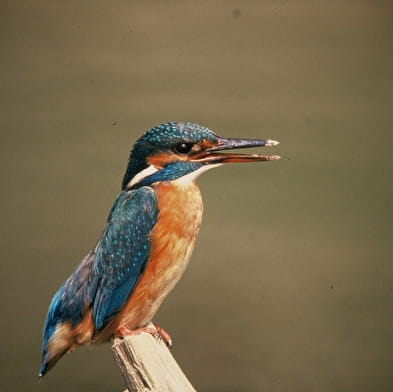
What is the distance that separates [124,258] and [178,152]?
0.29 m

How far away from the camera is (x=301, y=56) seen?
7.05ft

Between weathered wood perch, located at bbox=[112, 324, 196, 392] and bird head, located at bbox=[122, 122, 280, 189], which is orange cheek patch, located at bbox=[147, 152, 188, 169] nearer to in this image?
bird head, located at bbox=[122, 122, 280, 189]

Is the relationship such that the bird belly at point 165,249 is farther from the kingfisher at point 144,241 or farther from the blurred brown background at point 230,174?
the blurred brown background at point 230,174

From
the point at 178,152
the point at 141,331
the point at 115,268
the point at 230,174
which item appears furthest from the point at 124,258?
the point at 230,174

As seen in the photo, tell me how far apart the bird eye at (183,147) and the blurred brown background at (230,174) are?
478 mm

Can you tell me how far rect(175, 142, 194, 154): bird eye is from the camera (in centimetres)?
160

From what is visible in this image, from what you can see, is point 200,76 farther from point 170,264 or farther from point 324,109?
point 170,264

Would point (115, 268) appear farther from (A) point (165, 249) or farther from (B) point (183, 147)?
(B) point (183, 147)

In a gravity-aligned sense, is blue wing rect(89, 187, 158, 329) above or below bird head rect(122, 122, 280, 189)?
below

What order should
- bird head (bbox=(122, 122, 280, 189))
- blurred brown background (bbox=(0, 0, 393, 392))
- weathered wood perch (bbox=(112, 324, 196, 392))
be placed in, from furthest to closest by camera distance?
blurred brown background (bbox=(0, 0, 393, 392)), bird head (bbox=(122, 122, 280, 189)), weathered wood perch (bbox=(112, 324, 196, 392))

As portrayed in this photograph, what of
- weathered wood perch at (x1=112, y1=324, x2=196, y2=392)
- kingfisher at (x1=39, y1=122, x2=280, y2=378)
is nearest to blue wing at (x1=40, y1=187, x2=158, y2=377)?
kingfisher at (x1=39, y1=122, x2=280, y2=378)

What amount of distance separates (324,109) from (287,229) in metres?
0.43

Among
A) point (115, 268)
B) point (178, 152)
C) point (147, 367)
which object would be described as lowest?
point (147, 367)

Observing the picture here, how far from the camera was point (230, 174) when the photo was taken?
7.20 ft
